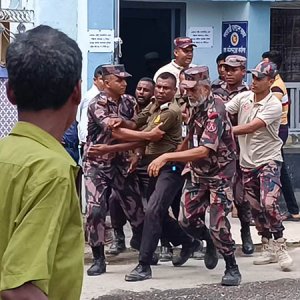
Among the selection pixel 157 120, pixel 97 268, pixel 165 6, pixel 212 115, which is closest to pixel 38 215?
pixel 212 115

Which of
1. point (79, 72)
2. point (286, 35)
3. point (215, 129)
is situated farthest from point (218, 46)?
point (79, 72)

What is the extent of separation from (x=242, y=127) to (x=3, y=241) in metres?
5.14

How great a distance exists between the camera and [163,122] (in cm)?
721

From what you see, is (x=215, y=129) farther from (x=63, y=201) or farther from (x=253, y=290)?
(x=63, y=201)

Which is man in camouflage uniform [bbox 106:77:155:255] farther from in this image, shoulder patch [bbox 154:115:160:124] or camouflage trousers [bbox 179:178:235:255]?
camouflage trousers [bbox 179:178:235:255]

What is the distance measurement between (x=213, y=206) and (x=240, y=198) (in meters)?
1.13

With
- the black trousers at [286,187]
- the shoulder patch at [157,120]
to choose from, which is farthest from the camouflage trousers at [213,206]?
the black trousers at [286,187]

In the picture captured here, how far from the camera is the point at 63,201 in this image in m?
2.37

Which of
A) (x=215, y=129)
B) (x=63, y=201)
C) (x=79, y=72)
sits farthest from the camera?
(x=215, y=129)

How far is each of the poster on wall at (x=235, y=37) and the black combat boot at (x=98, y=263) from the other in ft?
12.7

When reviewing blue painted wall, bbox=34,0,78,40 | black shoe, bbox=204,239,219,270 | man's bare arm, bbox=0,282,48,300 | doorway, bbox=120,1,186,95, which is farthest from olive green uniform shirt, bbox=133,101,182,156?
man's bare arm, bbox=0,282,48,300

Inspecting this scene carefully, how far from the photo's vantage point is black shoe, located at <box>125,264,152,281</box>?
23.2ft

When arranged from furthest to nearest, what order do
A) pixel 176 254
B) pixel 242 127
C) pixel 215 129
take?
pixel 176 254 → pixel 242 127 → pixel 215 129

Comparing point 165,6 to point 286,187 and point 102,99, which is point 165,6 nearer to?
point 286,187
